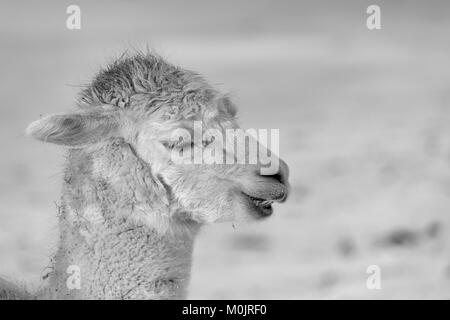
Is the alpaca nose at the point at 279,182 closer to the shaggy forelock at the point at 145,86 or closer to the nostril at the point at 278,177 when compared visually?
the nostril at the point at 278,177

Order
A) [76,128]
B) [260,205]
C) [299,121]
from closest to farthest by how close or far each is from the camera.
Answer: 1. [76,128]
2. [260,205]
3. [299,121]

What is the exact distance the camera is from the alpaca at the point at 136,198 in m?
4.81

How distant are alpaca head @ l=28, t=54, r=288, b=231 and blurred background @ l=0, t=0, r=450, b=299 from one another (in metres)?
0.43

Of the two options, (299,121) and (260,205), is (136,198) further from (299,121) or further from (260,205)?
(299,121)

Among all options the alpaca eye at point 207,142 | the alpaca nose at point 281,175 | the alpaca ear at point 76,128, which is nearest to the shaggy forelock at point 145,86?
the alpaca ear at point 76,128

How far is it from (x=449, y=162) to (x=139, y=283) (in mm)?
8959

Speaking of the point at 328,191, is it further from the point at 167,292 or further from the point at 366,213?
the point at 167,292

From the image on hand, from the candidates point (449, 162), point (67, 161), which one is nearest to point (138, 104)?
point (67, 161)

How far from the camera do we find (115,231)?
15.9ft

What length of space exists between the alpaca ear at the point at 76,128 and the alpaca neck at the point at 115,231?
0.08 m

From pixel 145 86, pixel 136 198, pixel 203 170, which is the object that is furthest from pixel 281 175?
pixel 145 86

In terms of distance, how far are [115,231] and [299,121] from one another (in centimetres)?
1186

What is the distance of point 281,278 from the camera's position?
9.38 m
